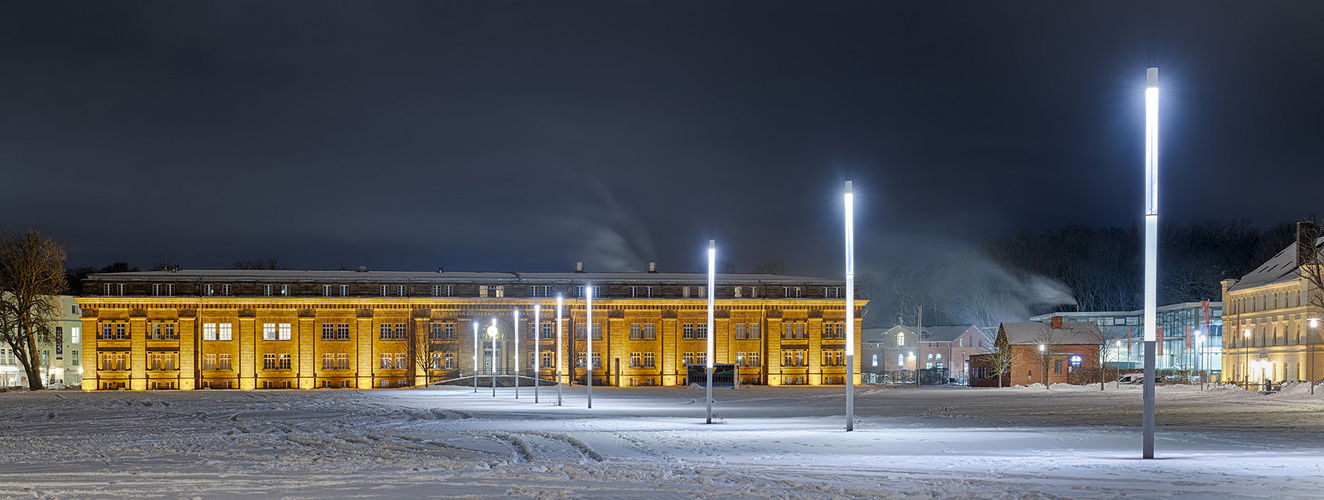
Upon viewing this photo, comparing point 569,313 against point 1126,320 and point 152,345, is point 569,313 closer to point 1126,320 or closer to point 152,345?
point 152,345

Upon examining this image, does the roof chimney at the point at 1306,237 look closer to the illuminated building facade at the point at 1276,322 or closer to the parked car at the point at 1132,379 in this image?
the illuminated building facade at the point at 1276,322

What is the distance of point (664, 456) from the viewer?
80.3ft

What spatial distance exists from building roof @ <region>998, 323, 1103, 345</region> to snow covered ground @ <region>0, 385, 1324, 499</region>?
60088 mm

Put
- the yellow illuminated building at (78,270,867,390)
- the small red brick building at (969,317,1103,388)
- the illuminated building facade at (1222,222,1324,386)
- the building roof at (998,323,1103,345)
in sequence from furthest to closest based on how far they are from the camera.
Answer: the yellow illuminated building at (78,270,867,390)
the building roof at (998,323,1103,345)
the small red brick building at (969,317,1103,388)
the illuminated building facade at (1222,222,1324,386)

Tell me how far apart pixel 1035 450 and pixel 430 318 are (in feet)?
295

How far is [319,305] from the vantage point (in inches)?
4286

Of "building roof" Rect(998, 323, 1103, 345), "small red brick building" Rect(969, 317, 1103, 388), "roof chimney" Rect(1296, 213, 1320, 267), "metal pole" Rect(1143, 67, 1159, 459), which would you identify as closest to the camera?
"metal pole" Rect(1143, 67, 1159, 459)

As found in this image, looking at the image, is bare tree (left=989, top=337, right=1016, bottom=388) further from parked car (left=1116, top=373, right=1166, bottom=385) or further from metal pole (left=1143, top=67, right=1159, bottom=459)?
metal pole (left=1143, top=67, right=1159, bottom=459)

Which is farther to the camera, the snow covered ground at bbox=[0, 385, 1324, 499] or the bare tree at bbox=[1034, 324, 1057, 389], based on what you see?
the bare tree at bbox=[1034, 324, 1057, 389]

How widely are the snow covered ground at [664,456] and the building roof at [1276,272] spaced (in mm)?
52067

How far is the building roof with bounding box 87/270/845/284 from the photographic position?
10825cm

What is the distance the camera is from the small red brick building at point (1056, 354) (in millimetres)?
101750

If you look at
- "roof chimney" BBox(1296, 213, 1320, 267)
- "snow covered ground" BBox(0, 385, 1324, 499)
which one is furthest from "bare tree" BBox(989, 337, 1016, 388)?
"snow covered ground" BBox(0, 385, 1324, 499)

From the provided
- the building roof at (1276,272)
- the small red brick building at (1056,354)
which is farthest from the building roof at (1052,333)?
the building roof at (1276,272)
